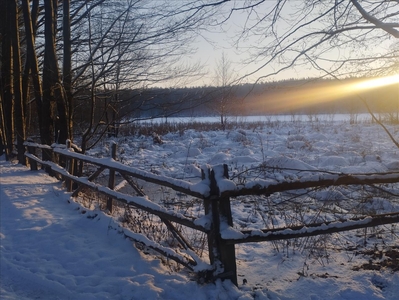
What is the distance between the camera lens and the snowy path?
370cm

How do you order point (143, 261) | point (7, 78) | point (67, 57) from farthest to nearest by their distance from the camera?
1. point (7, 78)
2. point (67, 57)
3. point (143, 261)

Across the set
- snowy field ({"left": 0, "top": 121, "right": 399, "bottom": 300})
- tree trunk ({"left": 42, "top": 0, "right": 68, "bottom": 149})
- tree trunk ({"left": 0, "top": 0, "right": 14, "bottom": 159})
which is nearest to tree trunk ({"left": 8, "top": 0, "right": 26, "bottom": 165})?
tree trunk ({"left": 0, "top": 0, "right": 14, "bottom": 159})

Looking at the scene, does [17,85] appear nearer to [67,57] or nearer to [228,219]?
[67,57]

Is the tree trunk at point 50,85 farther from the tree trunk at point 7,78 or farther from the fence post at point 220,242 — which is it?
the fence post at point 220,242

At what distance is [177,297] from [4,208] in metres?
4.45

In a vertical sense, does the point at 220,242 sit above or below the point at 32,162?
below

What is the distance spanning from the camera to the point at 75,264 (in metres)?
4.37

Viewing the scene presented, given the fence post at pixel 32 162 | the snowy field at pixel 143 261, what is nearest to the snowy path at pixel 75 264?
the snowy field at pixel 143 261

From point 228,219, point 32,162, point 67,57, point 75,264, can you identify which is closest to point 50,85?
point 67,57

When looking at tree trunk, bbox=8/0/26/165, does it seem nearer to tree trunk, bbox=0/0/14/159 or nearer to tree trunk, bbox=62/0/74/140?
tree trunk, bbox=0/0/14/159

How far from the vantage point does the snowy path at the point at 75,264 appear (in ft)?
12.1

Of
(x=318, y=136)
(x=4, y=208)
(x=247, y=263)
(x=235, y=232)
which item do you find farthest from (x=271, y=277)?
(x=318, y=136)

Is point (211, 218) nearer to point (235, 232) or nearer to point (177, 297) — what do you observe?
point (235, 232)

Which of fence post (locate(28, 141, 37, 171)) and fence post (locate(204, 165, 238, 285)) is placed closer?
fence post (locate(204, 165, 238, 285))
